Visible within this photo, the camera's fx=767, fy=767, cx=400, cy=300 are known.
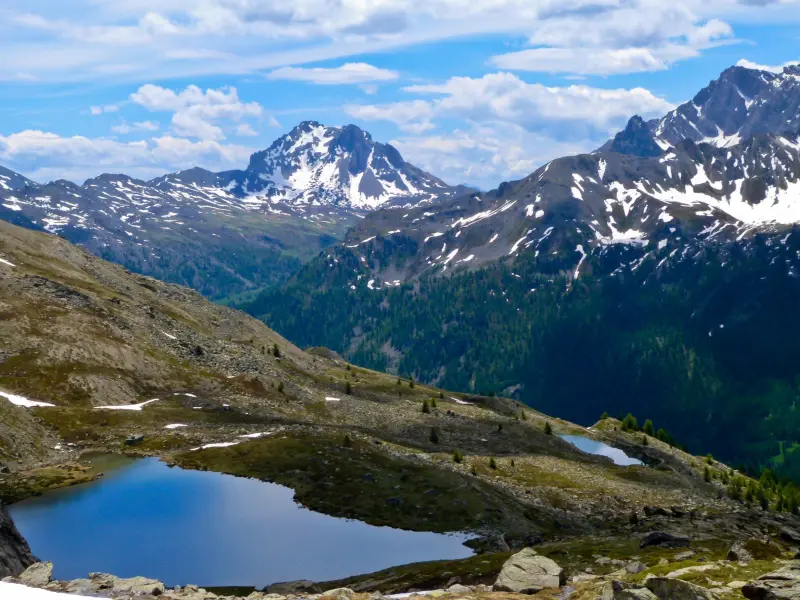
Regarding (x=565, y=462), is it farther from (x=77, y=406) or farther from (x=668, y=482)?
(x=77, y=406)

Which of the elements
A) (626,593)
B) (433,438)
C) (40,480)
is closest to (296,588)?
(626,593)

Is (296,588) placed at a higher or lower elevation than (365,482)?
higher

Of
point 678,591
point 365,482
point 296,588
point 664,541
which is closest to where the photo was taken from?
point 678,591

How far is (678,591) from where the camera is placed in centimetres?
3653

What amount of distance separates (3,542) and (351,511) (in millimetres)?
45066

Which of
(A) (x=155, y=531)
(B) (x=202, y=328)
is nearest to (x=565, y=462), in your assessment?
(A) (x=155, y=531)

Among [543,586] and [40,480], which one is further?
[40,480]

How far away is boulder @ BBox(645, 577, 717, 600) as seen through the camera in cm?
3622

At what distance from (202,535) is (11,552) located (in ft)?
103

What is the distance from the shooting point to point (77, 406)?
129125mm

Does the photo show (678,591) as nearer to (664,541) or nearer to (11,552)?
(664,541)

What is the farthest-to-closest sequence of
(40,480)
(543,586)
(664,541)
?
(40,480) → (664,541) → (543,586)

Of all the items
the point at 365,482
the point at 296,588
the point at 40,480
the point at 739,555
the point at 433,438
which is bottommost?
the point at 433,438

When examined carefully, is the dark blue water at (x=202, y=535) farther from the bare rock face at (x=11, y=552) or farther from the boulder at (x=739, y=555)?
the boulder at (x=739, y=555)
